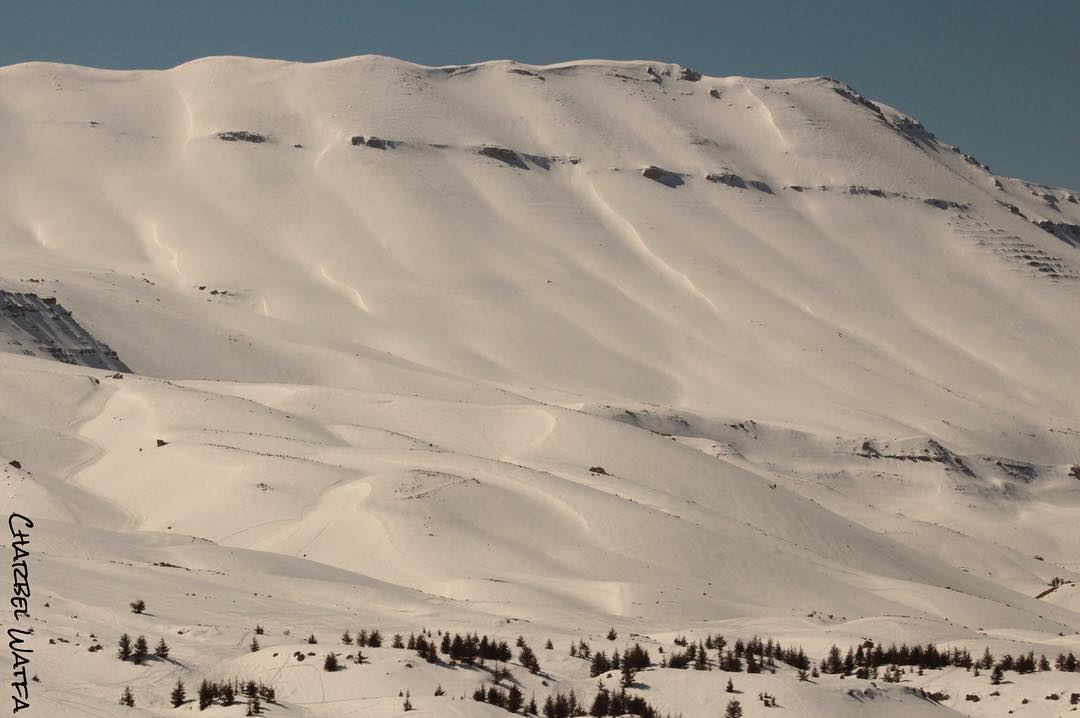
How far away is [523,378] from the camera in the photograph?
53719mm

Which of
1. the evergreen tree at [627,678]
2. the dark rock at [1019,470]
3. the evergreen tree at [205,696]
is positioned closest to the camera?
the evergreen tree at [205,696]

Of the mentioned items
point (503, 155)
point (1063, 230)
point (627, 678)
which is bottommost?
point (627, 678)

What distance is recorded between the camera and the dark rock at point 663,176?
76250mm

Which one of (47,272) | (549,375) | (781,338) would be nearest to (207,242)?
(47,272)

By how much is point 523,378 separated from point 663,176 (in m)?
26.1

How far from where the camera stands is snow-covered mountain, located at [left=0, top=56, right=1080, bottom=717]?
16.4 metres

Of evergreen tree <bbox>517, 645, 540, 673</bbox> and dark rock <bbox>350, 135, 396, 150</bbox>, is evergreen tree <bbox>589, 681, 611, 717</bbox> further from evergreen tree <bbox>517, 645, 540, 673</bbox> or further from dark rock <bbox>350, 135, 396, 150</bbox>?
dark rock <bbox>350, 135, 396, 150</bbox>

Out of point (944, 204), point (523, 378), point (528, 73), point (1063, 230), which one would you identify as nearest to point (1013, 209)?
point (1063, 230)

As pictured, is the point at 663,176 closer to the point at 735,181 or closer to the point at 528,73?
the point at 735,181

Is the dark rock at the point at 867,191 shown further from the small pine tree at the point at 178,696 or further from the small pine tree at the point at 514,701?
the small pine tree at the point at 178,696

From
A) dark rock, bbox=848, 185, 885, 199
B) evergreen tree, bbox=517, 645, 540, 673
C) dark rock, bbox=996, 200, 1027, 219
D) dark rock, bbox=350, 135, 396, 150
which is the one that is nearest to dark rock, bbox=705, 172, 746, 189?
dark rock, bbox=848, 185, 885, 199

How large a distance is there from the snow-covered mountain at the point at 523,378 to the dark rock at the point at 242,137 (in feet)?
1.20

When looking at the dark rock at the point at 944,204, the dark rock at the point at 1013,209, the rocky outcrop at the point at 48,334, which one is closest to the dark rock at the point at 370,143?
the rocky outcrop at the point at 48,334

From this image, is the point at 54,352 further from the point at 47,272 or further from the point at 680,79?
the point at 680,79
